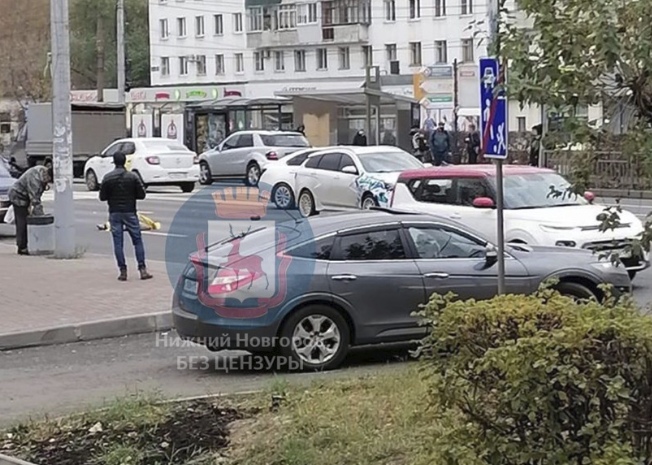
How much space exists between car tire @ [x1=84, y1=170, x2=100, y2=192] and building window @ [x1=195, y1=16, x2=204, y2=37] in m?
48.5

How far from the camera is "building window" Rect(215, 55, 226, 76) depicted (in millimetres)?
83812

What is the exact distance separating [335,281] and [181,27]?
7912 cm

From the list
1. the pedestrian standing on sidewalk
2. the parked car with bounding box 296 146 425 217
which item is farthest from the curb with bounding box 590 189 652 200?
the parked car with bounding box 296 146 425 217

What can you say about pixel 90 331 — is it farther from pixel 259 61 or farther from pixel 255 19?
pixel 255 19

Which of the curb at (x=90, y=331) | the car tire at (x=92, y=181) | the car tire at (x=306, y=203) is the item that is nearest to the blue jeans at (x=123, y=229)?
the curb at (x=90, y=331)

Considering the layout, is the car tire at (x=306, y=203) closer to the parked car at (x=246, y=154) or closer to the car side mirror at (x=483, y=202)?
the car side mirror at (x=483, y=202)

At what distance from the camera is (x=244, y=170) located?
38.1 m

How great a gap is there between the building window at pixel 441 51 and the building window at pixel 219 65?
1975 cm

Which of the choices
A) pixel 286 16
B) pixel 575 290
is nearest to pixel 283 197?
pixel 575 290

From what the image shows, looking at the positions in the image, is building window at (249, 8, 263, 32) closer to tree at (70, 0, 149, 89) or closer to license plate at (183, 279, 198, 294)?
tree at (70, 0, 149, 89)

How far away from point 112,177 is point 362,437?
30.8ft

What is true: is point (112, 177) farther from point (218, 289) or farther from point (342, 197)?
point (342, 197)

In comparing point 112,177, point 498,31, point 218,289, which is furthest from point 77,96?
point 498,31

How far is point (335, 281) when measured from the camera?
1021 centimetres
